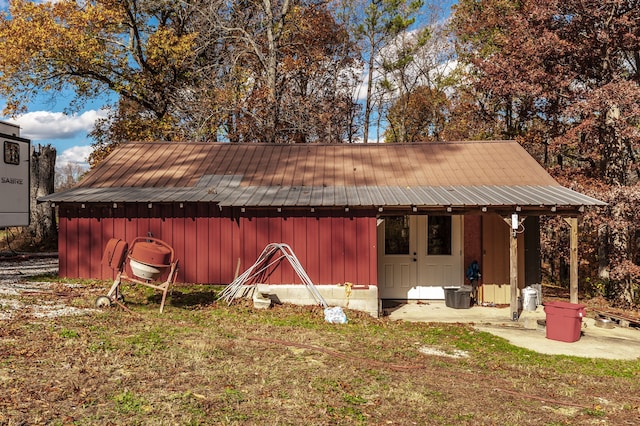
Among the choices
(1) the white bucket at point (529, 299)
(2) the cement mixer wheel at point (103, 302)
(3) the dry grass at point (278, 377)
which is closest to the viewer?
(3) the dry grass at point (278, 377)

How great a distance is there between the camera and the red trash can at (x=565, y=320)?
867cm

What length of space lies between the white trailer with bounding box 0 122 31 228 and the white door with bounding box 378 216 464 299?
373 inches

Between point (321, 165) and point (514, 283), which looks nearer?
point (514, 283)

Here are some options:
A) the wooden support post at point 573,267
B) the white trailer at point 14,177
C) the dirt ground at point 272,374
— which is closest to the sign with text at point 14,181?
the white trailer at point 14,177

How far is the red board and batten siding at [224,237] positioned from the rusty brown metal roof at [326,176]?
0.49 metres

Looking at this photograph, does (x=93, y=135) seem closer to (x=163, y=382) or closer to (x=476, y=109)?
(x=476, y=109)

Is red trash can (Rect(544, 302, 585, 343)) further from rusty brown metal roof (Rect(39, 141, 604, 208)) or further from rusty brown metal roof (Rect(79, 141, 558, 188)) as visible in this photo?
rusty brown metal roof (Rect(79, 141, 558, 188))

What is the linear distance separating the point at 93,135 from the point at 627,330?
25.1 m

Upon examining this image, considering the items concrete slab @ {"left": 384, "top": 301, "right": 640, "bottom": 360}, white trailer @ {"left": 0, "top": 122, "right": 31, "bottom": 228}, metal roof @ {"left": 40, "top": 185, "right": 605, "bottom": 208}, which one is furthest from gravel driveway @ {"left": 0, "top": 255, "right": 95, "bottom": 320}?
concrete slab @ {"left": 384, "top": 301, "right": 640, "bottom": 360}

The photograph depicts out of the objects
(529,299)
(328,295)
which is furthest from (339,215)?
(529,299)

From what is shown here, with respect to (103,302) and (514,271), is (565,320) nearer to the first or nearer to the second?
(514,271)

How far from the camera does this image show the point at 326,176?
1291 cm

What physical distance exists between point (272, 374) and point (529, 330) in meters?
6.53

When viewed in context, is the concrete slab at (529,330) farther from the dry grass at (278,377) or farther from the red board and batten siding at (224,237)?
the red board and batten siding at (224,237)
